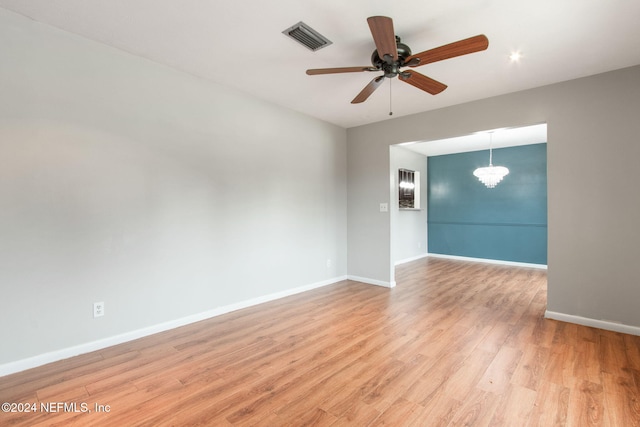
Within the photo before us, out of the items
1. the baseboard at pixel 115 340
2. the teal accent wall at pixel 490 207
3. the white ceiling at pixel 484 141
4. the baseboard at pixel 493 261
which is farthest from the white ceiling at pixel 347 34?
the baseboard at pixel 493 261

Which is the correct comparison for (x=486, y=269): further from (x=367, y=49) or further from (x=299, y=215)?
(x=367, y=49)

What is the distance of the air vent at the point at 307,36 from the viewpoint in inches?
91.8

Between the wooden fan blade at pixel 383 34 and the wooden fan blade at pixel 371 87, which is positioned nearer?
the wooden fan blade at pixel 383 34

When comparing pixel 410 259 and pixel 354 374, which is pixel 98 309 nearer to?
pixel 354 374

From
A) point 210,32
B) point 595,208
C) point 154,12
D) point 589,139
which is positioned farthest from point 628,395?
point 154,12

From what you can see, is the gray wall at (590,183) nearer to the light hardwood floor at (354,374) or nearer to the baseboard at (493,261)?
the light hardwood floor at (354,374)

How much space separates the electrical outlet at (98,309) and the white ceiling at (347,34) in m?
2.28

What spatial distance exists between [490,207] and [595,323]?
4109 millimetres

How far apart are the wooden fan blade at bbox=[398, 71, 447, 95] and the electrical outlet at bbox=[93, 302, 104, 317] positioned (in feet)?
10.6

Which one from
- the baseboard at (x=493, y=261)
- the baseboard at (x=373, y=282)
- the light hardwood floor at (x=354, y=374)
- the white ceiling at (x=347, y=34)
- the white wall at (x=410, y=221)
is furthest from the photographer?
the white wall at (x=410, y=221)

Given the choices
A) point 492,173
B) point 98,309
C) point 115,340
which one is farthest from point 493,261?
point 98,309

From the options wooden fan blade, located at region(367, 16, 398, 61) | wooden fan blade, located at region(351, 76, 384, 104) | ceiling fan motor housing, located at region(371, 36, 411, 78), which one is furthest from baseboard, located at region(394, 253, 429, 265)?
wooden fan blade, located at region(367, 16, 398, 61)

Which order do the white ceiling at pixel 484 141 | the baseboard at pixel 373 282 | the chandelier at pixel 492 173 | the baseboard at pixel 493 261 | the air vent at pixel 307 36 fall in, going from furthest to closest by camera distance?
the baseboard at pixel 493 261 → the chandelier at pixel 492 173 → the white ceiling at pixel 484 141 → the baseboard at pixel 373 282 → the air vent at pixel 307 36

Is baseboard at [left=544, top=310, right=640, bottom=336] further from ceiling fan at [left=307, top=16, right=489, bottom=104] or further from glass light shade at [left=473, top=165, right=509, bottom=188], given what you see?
glass light shade at [left=473, top=165, right=509, bottom=188]
